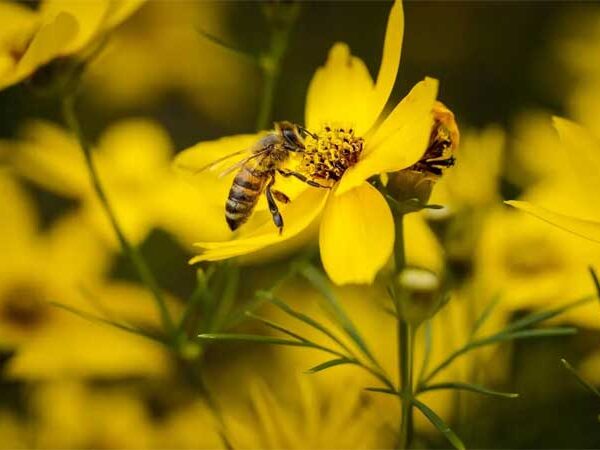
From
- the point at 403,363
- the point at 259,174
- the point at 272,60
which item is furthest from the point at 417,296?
the point at 272,60

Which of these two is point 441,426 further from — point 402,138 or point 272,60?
point 272,60

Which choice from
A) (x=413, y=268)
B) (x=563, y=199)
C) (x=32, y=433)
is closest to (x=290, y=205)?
(x=413, y=268)

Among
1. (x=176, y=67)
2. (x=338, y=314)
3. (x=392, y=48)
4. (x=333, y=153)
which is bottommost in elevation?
(x=176, y=67)

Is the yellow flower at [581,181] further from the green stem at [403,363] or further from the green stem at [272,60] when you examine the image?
the green stem at [272,60]

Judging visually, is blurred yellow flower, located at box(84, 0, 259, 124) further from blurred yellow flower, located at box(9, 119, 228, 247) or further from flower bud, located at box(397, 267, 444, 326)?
flower bud, located at box(397, 267, 444, 326)

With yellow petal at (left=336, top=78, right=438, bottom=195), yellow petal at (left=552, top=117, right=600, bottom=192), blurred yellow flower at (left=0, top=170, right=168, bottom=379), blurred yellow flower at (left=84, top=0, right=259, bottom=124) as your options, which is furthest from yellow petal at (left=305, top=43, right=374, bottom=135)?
blurred yellow flower at (left=84, top=0, right=259, bottom=124)

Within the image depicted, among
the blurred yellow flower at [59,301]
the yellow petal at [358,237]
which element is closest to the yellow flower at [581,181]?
the yellow petal at [358,237]
